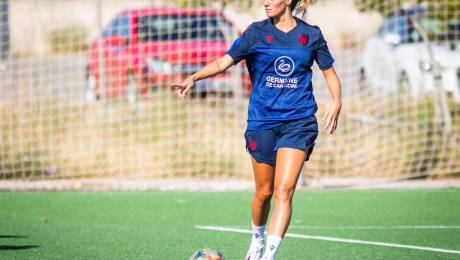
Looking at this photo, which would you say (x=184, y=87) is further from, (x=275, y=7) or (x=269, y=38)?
(x=275, y=7)

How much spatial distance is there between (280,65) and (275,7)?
0.44m

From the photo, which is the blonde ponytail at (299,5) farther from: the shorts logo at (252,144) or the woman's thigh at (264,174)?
the woman's thigh at (264,174)

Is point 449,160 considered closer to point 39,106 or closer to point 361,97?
point 361,97

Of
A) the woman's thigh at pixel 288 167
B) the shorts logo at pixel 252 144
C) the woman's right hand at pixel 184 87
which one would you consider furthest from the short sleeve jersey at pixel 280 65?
the woman's right hand at pixel 184 87

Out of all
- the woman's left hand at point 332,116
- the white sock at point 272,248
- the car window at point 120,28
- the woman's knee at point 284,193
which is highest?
the car window at point 120,28

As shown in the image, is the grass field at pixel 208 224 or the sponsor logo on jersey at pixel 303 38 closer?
the sponsor logo on jersey at pixel 303 38

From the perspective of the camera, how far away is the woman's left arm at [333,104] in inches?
273

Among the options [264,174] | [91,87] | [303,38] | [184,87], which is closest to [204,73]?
[184,87]

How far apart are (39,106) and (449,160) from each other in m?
6.06

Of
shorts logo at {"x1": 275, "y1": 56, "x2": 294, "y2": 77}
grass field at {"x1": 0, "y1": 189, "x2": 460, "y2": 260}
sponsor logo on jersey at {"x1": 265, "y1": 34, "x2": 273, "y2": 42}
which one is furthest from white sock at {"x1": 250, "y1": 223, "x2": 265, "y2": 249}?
sponsor logo on jersey at {"x1": 265, "y1": 34, "x2": 273, "y2": 42}

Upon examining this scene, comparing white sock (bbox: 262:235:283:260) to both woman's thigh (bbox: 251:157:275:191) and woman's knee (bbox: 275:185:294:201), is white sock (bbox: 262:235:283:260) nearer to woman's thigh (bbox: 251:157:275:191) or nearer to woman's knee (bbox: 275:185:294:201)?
woman's knee (bbox: 275:185:294:201)

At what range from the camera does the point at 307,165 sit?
14.0 m

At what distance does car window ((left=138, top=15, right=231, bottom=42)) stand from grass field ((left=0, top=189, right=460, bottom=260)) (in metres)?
3.01

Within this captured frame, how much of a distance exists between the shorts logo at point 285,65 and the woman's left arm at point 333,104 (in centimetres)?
35
